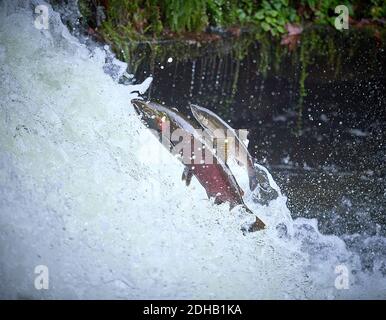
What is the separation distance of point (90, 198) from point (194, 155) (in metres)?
0.77

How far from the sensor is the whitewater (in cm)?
284

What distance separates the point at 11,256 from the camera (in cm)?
284

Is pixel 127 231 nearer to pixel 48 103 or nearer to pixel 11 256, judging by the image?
pixel 11 256

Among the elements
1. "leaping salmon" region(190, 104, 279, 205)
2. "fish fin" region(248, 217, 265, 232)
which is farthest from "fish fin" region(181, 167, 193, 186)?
"fish fin" region(248, 217, 265, 232)

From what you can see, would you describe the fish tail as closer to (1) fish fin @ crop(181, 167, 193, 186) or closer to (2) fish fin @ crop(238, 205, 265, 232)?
(2) fish fin @ crop(238, 205, 265, 232)

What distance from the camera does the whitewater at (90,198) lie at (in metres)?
2.84

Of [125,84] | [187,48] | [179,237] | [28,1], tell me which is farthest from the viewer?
[187,48]

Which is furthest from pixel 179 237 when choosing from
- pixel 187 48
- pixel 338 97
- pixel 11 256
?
pixel 338 97

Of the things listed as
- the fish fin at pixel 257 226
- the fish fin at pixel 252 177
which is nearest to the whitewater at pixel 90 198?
the fish fin at pixel 257 226

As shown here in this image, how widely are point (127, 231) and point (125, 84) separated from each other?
1.09m

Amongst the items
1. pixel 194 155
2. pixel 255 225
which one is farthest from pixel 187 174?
pixel 255 225

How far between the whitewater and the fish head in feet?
0.24

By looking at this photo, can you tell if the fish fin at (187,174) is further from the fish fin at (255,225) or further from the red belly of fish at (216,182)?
the fish fin at (255,225)

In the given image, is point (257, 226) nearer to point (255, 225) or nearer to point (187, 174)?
point (255, 225)
